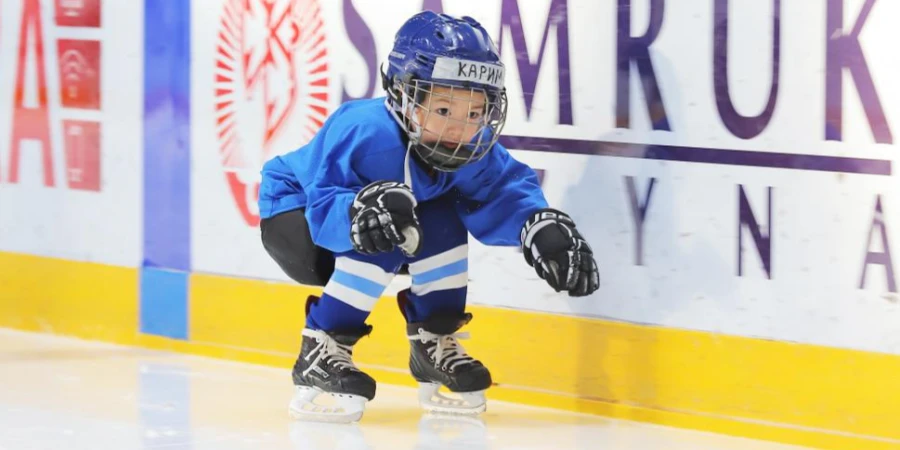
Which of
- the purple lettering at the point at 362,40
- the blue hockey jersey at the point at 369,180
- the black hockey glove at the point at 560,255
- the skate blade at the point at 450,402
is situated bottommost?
the skate blade at the point at 450,402

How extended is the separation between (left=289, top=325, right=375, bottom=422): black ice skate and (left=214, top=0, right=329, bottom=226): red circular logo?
0.75m

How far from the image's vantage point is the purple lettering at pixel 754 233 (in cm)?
312

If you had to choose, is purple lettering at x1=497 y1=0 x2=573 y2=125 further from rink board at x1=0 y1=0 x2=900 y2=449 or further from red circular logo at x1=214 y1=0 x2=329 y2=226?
red circular logo at x1=214 y1=0 x2=329 y2=226

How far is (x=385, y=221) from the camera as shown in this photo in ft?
9.25

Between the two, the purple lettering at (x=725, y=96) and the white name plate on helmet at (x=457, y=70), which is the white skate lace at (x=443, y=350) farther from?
the purple lettering at (x=725, y=96)

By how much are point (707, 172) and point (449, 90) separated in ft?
1.84

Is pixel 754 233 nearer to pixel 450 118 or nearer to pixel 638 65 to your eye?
pixel 638 65

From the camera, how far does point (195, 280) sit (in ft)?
13.2

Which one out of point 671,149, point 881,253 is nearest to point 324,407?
point 671,149

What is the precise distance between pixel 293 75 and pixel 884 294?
1536 millimetres

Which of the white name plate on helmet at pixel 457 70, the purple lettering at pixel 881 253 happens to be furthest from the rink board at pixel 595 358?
the white name plate on helmet at pixel 457 70

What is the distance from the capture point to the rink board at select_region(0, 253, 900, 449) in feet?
9.98

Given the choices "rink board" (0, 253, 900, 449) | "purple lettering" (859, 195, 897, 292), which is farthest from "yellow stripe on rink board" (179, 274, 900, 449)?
"purple lettering" (859, 195, 897, 292)

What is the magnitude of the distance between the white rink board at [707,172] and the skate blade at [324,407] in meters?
0.50
